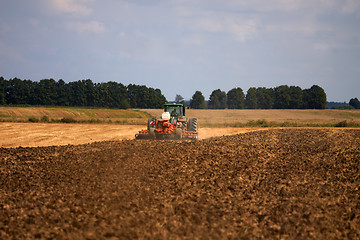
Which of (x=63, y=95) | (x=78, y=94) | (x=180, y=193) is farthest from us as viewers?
(x=78, y=94)

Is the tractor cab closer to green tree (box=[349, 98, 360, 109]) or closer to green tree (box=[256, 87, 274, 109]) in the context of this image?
green tree (box=[256, 87, 274, 109])

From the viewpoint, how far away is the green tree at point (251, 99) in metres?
101

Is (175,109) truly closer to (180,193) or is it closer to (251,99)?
(180,193)

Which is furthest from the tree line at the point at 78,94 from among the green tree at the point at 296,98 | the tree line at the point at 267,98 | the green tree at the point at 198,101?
the green tree at the point at 296,98

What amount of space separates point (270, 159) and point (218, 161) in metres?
2.14

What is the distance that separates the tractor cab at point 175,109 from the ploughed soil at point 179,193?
598cm

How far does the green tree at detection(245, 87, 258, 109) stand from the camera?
333 ft

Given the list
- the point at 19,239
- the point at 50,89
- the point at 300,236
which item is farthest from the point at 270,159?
the point at 50,89

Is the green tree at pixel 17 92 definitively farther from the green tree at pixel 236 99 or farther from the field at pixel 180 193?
the field at pixel 180 193

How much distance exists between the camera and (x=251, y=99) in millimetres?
101625

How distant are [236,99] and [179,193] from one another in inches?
3885

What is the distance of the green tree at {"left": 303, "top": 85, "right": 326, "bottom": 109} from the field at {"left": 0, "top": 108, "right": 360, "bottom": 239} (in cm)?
8577

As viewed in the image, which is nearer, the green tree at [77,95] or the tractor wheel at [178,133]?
the tractor wheel at [178,133]

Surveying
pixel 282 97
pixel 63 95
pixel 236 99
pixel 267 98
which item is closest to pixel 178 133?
pixel 63 95
